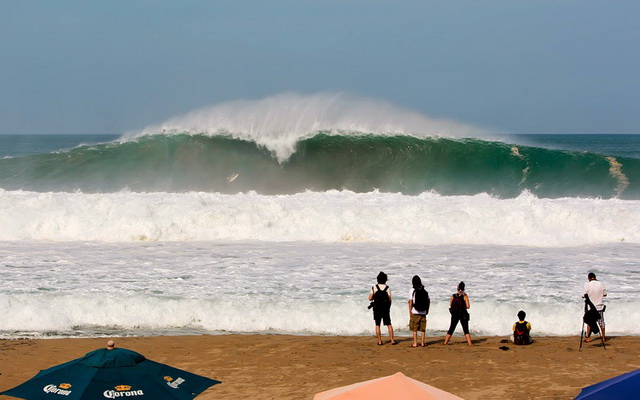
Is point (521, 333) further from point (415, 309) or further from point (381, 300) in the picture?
point (381, 300)

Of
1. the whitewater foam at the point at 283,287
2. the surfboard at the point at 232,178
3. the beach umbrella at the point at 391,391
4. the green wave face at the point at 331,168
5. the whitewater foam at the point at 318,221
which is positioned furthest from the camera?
the surfboard at the point at 232,178

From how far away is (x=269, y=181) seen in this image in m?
29.9

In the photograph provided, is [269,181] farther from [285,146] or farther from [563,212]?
[563,212]

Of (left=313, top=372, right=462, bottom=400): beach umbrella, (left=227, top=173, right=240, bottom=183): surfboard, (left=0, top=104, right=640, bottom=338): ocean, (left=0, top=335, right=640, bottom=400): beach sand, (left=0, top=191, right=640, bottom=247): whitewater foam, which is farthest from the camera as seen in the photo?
(left=227, top=173, right=240, bottom=183): surfboard

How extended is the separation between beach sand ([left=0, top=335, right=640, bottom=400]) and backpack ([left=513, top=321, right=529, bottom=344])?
0.64ft

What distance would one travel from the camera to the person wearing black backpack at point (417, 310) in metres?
10.2

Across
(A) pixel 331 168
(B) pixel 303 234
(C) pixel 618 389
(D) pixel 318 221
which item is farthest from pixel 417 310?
(A) pixel 331 168

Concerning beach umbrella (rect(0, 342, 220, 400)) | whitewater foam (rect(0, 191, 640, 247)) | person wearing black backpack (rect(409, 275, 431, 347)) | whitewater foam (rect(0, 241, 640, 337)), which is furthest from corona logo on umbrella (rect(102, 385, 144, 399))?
whitewater foam (rect(0, 191, 640, 247))

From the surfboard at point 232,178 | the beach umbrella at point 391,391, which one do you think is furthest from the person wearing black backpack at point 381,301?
the surfboard at point 232,178

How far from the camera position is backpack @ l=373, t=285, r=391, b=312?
10188 millimetres

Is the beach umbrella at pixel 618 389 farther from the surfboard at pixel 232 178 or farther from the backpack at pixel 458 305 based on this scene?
the surfboard at pixel 232 178

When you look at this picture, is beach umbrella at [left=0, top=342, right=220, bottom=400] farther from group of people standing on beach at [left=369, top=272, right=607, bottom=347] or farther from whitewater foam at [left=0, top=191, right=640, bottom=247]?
whitewater foam at [left=0, top=191, right=640, bottom=247]

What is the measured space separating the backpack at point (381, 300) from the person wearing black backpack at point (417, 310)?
1.15 feet

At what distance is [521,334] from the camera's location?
10.2 metres
